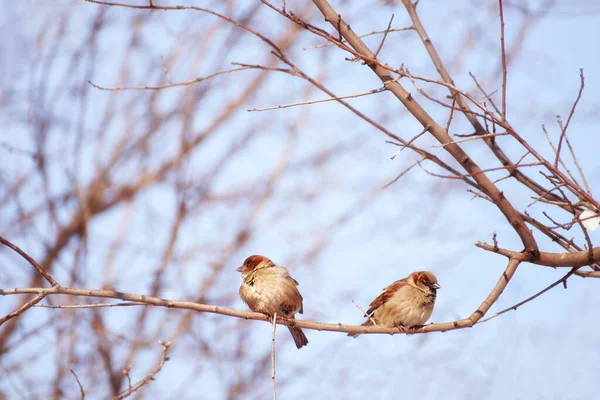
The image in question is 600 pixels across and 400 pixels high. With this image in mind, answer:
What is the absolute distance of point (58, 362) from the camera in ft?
25.3

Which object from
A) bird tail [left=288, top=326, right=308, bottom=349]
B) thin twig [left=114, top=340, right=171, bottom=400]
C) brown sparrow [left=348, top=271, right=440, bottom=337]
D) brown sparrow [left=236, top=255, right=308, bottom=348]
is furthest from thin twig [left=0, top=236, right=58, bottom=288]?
bird tail [left=288, top=326, right=308, bottom=349]

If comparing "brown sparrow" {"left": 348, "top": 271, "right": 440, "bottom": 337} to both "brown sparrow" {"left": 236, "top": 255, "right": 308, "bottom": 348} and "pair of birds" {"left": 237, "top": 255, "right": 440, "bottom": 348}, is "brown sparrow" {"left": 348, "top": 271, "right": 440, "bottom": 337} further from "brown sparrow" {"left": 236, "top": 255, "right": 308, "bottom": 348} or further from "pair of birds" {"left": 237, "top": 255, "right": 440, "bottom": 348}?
"brown sparrow" {"left": 236, "top": 255, "right": 308, "bottom": 348}

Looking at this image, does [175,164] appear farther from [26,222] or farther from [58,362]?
[58,362]

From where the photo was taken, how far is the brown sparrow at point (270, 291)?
4648 mm

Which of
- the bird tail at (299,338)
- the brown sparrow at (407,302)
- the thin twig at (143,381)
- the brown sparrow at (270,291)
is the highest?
the brown sparrow at (270,291)

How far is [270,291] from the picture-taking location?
4.65 m

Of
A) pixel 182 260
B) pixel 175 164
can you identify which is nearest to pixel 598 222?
pixel 182 260

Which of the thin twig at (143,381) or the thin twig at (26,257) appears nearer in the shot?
the thin twig at (26,257)

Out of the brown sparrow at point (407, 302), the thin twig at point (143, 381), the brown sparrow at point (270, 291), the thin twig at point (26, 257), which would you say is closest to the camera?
the thin twig at point (26, 257)

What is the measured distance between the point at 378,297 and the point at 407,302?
321 millimetres

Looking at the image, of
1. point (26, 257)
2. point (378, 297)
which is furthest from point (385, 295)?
point (26, 257)

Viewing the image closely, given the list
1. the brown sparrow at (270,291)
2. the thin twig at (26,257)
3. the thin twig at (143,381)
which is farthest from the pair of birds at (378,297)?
the thin twig at (26,257)

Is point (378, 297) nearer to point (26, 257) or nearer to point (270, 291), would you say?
point (270, 291)

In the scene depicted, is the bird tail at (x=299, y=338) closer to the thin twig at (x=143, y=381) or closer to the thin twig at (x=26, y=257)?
the thin twig at (x=143, y=381)
